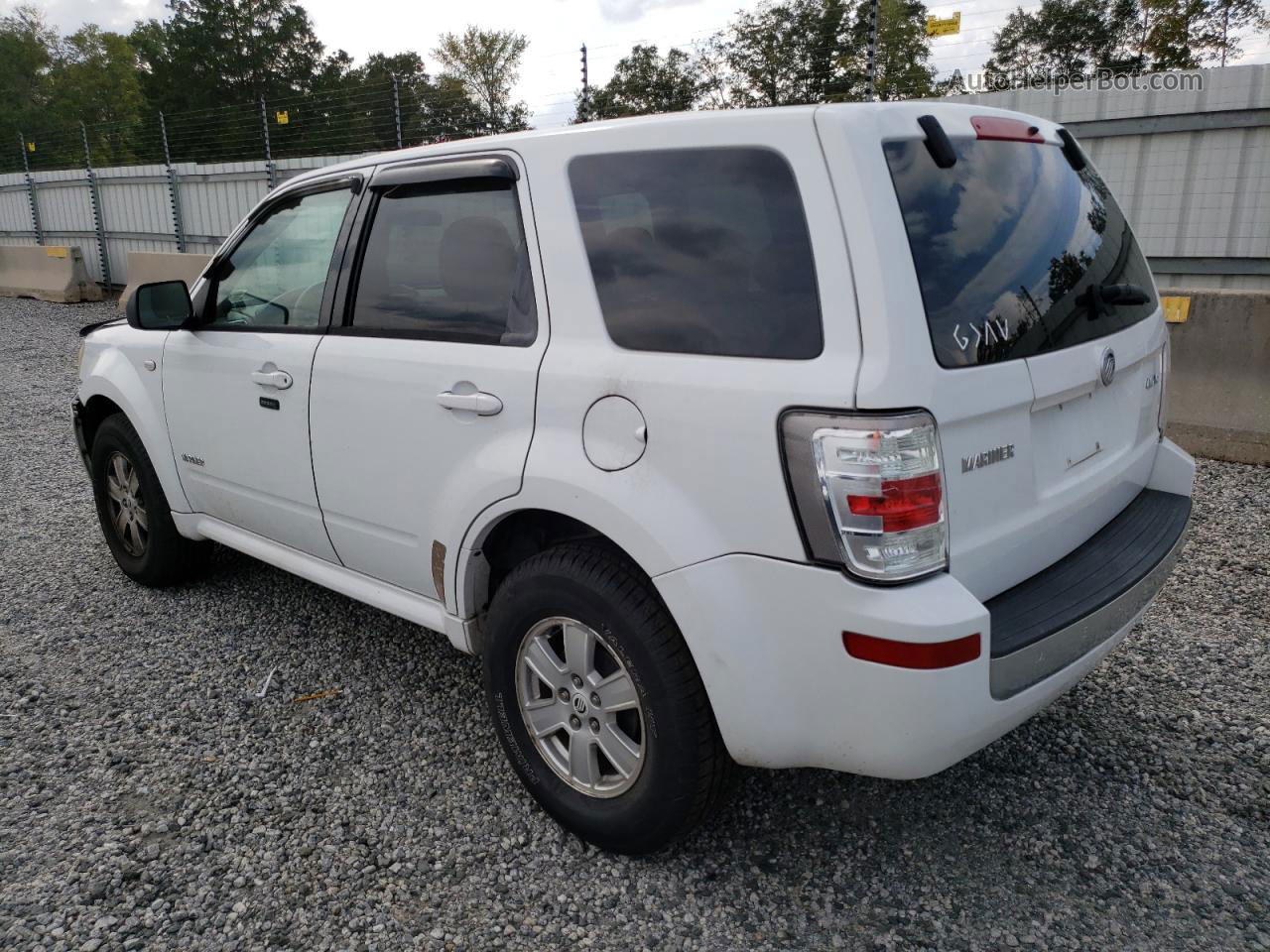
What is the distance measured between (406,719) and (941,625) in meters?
2.06

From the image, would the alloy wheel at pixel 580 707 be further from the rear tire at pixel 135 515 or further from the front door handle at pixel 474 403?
the rear tire at pixel 135 515

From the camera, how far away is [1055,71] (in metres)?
18.6

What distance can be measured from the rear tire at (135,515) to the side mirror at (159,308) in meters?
0.73

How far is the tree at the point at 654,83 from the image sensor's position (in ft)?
57.3

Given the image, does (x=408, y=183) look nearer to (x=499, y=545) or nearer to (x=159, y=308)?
(x=499, y=545)

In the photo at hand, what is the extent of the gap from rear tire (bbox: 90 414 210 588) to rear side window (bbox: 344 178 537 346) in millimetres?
1699

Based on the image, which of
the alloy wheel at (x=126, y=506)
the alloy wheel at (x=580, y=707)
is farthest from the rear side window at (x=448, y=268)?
the alloy wheel at (x=126, y=506)

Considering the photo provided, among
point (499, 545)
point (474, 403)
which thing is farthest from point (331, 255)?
point (499, 545)

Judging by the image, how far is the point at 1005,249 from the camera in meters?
2.22

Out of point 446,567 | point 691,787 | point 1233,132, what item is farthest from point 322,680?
point 1233,132

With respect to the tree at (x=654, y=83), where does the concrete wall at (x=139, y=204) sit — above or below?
below

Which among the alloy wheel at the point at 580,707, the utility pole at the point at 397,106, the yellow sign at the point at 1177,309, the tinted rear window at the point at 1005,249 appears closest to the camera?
the tinted rear window at the point at 1005,249

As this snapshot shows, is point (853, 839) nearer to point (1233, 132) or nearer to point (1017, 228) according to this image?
point (1017, 228)

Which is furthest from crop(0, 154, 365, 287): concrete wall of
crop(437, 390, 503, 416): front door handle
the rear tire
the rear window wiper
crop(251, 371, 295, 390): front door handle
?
the rear window wiper
